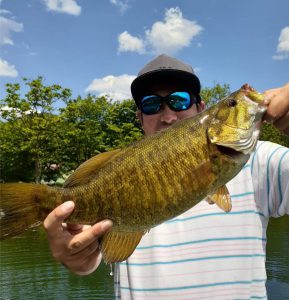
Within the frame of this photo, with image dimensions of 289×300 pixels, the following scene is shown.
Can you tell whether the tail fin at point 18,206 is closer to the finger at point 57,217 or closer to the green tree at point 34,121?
the finger at point 57,217

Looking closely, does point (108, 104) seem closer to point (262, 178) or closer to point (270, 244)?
point (270, 244)

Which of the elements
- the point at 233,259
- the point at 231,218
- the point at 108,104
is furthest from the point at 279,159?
the point at 108,104

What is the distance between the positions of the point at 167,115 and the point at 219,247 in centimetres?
145

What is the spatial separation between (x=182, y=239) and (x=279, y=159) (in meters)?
1.06

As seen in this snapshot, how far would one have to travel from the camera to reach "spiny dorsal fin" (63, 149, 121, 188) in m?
2.99

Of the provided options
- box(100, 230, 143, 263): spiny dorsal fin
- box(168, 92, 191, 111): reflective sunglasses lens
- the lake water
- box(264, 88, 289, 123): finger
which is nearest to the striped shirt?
box(100, 230, 143, 263): spiny dorsal fin

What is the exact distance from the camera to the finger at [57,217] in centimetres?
281

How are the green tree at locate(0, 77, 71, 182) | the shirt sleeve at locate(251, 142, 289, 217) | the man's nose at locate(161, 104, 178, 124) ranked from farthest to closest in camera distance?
1. the green tree at locate(0, 77, 71, 182)
2. the man's nose at locate(161, 104, 178, 124)
3. the shirt sleeve at locate(251, 142, 289, 217)

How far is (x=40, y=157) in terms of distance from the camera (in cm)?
3969

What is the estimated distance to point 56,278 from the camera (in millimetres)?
15375

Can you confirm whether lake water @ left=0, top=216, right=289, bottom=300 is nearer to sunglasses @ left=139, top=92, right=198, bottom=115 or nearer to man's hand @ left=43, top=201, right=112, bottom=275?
sunglasses @ left=139, top=92, right=198, bottom=115

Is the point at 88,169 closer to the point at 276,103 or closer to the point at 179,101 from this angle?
the point at 276,103

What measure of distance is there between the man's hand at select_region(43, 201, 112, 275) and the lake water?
10.5m

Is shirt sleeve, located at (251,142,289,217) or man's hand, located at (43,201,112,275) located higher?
shirt sleeve, located at (251,142,289,217)
